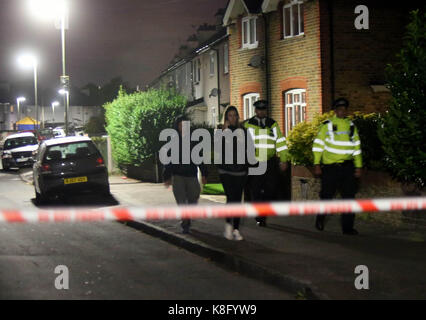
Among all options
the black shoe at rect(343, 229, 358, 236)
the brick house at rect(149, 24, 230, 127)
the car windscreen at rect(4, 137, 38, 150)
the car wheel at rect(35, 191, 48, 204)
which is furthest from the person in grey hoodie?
the car windscreen at rect(4, 137, 38, 150)

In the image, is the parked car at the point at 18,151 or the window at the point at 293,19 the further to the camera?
the parked car at the point at 18,151

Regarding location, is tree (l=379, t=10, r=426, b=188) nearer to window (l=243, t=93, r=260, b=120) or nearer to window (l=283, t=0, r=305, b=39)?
window (l=283, t=0, r=305, b=39)

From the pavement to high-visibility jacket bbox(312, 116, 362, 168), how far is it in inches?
45.1

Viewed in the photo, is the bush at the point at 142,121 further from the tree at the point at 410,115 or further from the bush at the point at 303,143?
the tree at the point at 410,115

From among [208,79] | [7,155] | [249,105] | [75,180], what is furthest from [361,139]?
[208,79]

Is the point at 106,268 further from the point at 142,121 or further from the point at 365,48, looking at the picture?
the point at 142,121

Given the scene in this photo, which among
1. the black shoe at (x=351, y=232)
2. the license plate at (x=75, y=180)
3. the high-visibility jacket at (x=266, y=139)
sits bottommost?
the black shoe at (x=351, y=232)

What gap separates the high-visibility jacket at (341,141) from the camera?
9914 millimetres

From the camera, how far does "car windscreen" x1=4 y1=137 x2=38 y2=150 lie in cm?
3375

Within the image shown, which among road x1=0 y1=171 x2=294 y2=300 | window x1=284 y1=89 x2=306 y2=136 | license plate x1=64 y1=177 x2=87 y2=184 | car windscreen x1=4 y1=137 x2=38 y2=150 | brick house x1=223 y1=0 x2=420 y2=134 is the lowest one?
road x1=0 y1=171 x2=294 y2=300

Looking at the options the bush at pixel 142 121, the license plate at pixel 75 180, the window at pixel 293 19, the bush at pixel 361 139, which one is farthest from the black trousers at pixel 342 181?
the bush at pixel 142 121

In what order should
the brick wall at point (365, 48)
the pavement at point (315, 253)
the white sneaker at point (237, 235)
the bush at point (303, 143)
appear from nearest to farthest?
1. the pavement at point (315, 253)
2. the white sneaker at point (237, 235)
3. the bush at point (303, 143)
4. the brick wall at point (365, 48)

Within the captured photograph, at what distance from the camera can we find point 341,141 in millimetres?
9930

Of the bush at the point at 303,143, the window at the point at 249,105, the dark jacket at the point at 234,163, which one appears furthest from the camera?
the window at the point at 249,105
